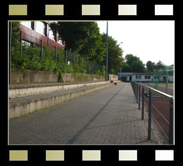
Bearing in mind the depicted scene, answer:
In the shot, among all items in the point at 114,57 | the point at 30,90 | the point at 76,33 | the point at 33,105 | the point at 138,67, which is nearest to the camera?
the point at 33,105

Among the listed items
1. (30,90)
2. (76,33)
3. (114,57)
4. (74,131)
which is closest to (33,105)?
(30,90)

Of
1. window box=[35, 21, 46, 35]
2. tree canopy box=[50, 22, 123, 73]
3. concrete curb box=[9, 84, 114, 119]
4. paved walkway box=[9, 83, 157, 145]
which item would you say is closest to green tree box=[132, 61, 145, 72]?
window box=[35, 21, 46, 35]

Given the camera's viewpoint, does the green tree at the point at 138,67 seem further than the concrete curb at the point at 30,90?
Yes

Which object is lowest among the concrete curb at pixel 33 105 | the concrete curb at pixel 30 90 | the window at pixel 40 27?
the concrete curb at pixel 33 105

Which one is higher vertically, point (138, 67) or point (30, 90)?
point (138, 67)

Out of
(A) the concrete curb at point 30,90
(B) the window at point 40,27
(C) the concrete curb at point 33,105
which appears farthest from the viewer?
(B) the window at point 40,27

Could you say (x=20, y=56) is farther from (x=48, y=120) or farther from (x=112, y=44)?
(x=112, y=44)

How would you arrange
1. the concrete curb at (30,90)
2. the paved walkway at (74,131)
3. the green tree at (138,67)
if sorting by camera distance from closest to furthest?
the paved walkway at (74,131) < the concrete curb at (30,90) < the green tree at (138,67)

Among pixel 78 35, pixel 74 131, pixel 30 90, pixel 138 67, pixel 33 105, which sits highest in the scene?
pixel 138 67

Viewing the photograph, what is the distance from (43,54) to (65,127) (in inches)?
318

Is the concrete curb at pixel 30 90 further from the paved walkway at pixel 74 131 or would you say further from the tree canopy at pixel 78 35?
the tree canopy at pixel 78 35

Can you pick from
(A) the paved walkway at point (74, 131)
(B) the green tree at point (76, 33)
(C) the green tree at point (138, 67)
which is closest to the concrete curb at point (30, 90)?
(A) the paved walkway at point (74, 131)

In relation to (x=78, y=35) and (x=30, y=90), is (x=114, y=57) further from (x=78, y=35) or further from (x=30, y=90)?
(x=30, y=90)
